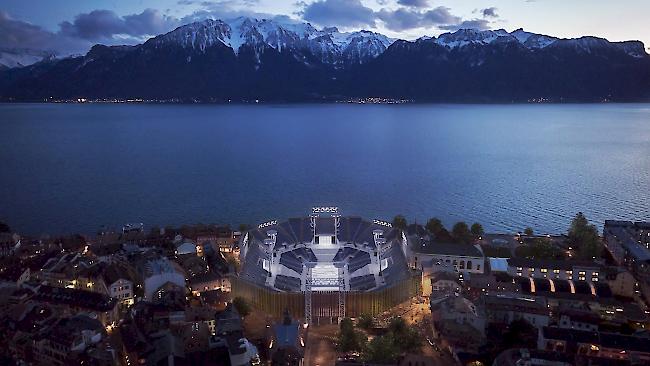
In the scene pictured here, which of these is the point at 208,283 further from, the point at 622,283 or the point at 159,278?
the point at 622,283

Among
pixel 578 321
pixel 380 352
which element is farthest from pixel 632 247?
pixel 380 352

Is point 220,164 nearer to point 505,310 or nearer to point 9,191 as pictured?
point 9,191

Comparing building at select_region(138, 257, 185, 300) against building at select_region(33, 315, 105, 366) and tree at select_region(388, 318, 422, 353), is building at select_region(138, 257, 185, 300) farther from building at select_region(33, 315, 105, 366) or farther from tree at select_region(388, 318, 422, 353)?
tree at select_region(388, 318, 422, 353)

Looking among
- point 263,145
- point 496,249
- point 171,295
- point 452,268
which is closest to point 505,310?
point 452,268

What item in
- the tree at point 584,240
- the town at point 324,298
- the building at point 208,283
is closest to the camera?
the town at point 324,298

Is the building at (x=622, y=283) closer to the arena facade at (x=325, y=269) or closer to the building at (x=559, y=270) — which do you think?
the building at (x=559, y=270)

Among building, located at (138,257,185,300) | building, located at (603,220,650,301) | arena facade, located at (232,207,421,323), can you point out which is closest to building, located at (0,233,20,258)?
building, located at (138,257,185,300)

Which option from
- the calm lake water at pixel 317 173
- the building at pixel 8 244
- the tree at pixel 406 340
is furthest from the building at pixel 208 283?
the calm lake water at pixel 317 173
